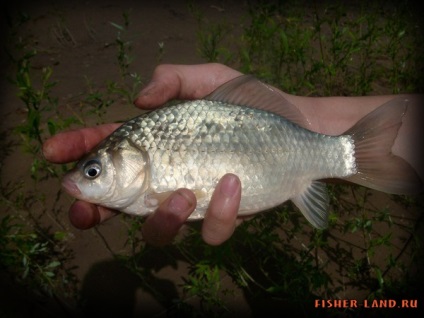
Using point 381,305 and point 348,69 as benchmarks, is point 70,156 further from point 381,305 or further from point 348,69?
Answer: point 348,69

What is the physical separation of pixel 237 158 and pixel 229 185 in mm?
212

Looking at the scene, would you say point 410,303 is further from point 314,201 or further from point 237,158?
point 237,158

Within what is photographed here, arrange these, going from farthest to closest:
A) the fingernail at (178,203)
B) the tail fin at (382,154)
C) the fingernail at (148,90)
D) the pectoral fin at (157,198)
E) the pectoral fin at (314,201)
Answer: the fingernail at (148,90) < the pectoral fin at (314,201) < the tail fin at (382,154) < the pectoral fin at (157,198) < the fingernail at (178,203)

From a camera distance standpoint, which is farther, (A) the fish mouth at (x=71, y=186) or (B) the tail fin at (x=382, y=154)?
(B) the tail fin at (x=382, y=154)

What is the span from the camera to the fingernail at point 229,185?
2209 mm

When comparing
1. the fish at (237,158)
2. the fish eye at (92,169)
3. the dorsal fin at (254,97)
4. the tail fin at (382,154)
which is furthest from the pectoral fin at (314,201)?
the fish eye at (92,169)

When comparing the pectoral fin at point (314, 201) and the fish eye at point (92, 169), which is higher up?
the fish eye at point (92, 169)

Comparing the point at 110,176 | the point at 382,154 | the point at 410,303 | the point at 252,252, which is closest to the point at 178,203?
the point at 110,176

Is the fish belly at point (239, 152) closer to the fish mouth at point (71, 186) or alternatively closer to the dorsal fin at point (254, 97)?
the dorsal fin at point (254, 97)

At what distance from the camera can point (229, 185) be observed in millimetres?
2217

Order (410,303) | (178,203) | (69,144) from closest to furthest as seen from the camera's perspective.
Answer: (178,203), (69,144), (410,303)

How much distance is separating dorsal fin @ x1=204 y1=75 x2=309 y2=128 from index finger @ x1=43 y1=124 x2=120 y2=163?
0.93m

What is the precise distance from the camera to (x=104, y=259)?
3.51m

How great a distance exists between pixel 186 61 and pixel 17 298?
4404 millimetres
